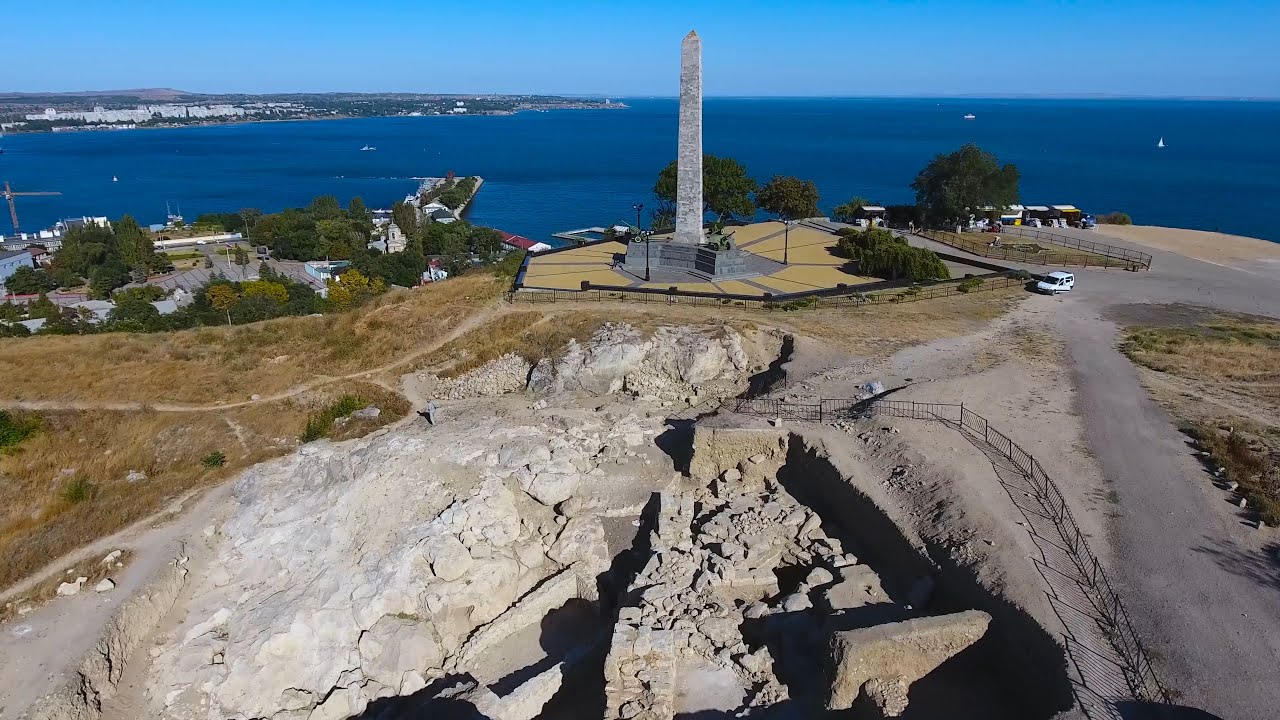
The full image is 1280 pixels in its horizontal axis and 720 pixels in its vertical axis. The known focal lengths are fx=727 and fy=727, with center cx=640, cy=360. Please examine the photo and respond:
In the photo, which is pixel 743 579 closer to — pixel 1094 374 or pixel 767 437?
pixel 767 437

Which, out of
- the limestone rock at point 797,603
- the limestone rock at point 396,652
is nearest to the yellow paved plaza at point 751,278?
the limestone rock at point 797,603

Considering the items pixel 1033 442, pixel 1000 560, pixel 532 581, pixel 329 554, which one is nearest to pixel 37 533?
pixel 329 554

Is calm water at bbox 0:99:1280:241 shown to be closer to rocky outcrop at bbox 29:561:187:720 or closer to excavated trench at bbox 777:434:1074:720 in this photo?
rocky outcrop at bbox 29:561:187:720

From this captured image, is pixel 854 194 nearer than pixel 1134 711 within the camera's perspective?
No

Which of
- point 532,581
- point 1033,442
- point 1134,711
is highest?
point 1033,442

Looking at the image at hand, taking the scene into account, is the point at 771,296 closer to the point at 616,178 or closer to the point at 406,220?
the point at 406,220

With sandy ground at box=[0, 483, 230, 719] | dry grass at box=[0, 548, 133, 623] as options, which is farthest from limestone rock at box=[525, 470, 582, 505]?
dry grass at box=[0, 548, 133, 623]
